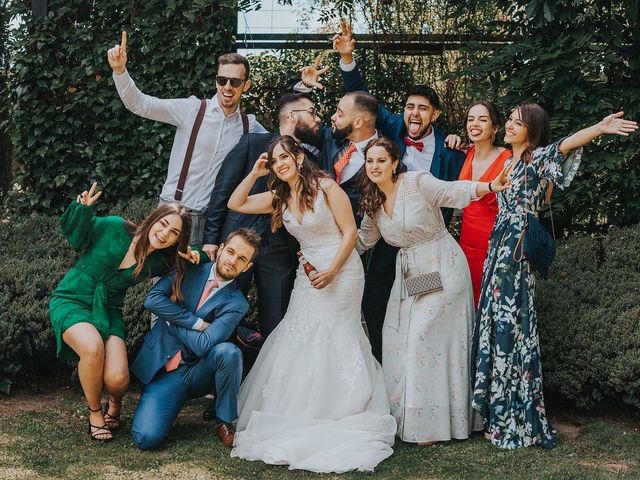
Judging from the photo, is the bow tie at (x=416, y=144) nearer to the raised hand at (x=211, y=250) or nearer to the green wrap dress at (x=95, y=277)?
the raised hand at (x=211, y=250)

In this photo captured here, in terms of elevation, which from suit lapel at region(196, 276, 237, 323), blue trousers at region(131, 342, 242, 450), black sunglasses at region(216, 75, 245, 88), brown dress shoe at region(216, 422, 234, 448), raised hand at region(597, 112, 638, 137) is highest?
black sunglasses at region(216, 75, 245, 88)

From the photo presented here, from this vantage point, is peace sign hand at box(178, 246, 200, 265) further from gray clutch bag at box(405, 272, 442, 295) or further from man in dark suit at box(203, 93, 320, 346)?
gray clutch bag at box(405, 272, 442, 295)

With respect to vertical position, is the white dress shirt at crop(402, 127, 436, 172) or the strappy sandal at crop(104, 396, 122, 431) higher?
the white dress shirt at crop(402, 127, 436, 172)

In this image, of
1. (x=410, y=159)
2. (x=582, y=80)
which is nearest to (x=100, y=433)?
(x=410, y=159)

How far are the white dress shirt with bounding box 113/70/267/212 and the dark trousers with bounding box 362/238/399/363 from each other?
1.13 meters

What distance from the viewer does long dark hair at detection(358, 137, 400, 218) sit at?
15.4ft

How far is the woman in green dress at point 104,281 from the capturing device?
14.7 feet

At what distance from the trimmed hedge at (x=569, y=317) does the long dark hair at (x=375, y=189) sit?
4.46 ft

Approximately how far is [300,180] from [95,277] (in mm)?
1256

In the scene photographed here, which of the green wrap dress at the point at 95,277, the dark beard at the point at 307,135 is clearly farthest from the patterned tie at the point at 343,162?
the green wrap dress at the point at 95,277

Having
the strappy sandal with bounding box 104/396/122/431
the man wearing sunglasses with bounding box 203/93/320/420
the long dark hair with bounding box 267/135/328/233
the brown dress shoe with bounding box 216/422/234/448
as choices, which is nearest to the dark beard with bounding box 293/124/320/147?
the man wearing sunglasses with bounding box 203/93/320/420

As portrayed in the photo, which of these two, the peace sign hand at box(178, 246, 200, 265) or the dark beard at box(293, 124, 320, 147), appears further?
the dark beard at box(293, 124, 320, 147)

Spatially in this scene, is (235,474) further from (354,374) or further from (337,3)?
(337,3)

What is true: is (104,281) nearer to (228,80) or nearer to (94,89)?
(228,80)
